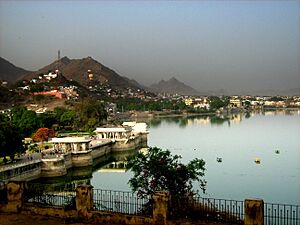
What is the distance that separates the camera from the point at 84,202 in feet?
45.0

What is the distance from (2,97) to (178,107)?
248 feet

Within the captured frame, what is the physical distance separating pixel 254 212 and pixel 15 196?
796 cm

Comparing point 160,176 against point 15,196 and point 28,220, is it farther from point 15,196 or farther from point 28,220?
point 15,196

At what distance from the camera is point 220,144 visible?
62.4 metres

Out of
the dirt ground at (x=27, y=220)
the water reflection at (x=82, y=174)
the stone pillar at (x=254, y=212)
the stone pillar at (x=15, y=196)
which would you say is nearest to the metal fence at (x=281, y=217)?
the stone pillar at (x=254, y=212)

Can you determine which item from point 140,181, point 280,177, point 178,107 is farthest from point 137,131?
point 178,107

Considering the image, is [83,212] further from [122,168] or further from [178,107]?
[178,107]

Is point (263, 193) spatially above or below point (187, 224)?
below

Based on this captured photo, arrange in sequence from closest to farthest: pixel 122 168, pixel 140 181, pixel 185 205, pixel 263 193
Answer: pixel 185 205 → pixel 140 181 → pixel 263 193 → pixel 122 168

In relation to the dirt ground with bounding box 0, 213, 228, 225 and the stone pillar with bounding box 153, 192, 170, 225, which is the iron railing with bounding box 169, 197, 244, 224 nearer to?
the stone pillar with bounding box 153, 192, 170, 225

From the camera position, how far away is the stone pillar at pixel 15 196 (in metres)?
14.7

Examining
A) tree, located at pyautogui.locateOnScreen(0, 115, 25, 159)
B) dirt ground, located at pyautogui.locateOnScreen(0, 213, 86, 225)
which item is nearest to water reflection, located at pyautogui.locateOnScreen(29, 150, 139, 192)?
tree, located at pyautogui.locateOnScreen(0, 115, 25, 159)

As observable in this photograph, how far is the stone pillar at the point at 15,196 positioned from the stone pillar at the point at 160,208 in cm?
487

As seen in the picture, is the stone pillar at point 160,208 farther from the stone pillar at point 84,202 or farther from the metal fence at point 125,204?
the stone pillar at point 84,202
